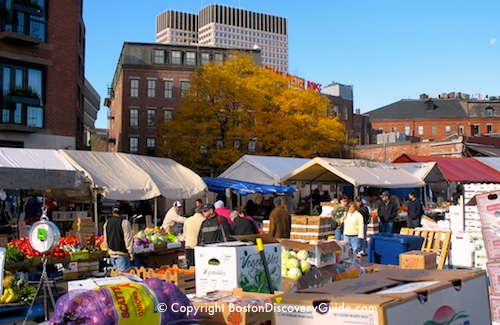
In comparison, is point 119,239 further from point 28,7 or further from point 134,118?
point 134,118

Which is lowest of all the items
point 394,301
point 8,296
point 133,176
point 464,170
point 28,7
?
point 8,296

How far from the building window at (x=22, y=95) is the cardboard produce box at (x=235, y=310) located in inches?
975

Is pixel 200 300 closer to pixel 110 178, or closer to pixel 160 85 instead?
pixel 110 178

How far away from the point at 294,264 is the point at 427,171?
23.7 metres

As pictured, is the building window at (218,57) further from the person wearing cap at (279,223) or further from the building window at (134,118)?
the person wearing cap at (279,223)

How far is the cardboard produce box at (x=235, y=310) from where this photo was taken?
3834 millimetres

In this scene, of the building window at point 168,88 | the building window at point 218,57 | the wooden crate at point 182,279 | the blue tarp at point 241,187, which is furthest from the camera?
the building window at point 218,57

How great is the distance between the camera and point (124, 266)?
10.1 m

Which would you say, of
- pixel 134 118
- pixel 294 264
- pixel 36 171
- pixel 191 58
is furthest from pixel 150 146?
pixel 294 264

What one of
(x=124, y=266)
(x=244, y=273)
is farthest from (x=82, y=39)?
(x=244, y=273)

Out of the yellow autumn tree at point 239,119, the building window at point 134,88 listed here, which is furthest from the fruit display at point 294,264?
the building window at point 134,88

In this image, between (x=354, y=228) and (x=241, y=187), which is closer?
(x=354, y=228)

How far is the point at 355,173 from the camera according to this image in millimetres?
23516

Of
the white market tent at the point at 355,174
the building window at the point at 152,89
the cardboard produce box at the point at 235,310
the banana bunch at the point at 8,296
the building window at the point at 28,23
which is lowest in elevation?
the banana bunch at the point at 8,296
